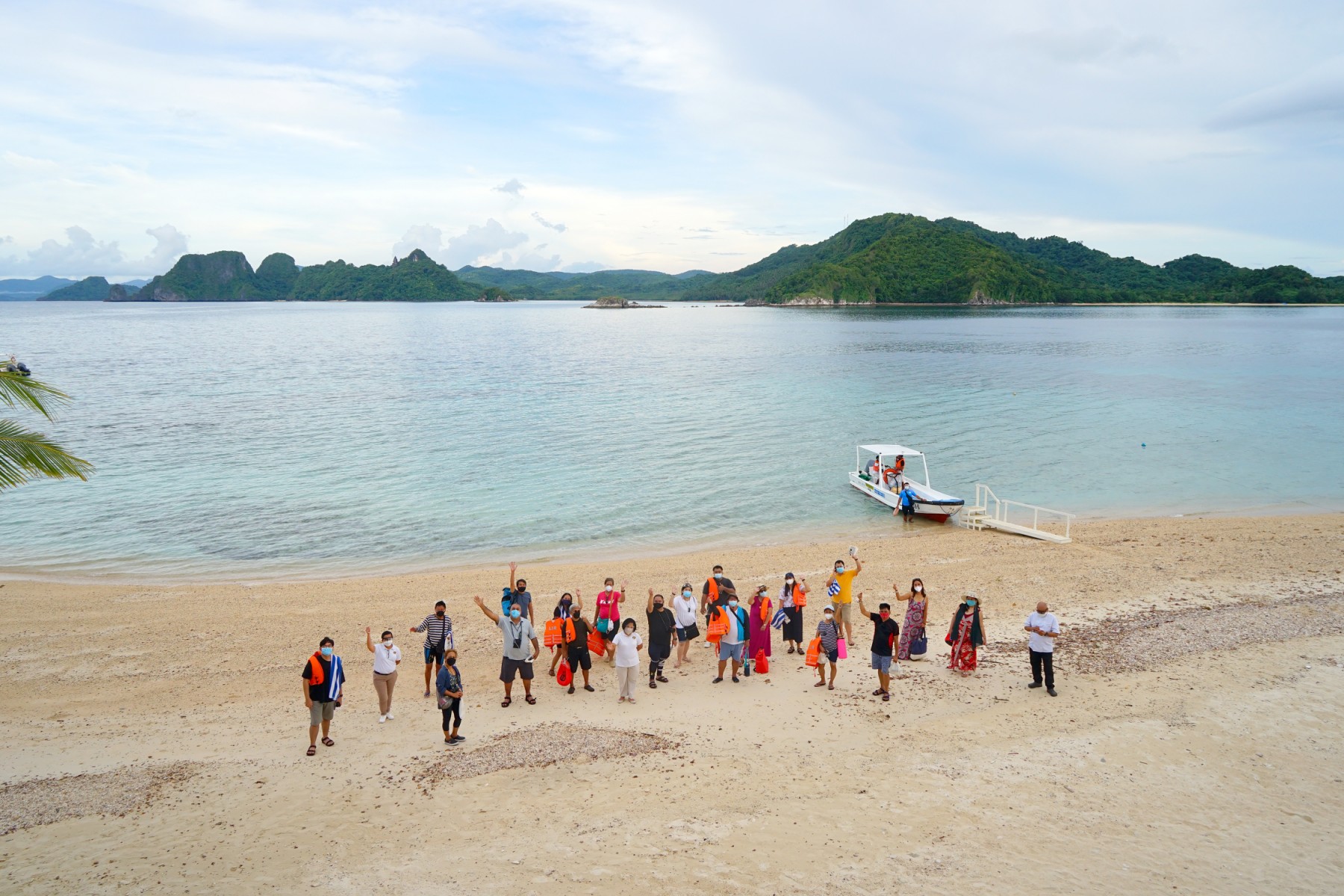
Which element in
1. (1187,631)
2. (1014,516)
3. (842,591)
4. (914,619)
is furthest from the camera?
(1014,516)

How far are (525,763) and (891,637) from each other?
16.8 ft

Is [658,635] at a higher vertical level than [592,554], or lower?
higher

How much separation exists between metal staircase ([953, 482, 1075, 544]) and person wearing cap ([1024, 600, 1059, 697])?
34.1ft

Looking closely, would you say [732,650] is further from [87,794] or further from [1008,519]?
[1008,519]

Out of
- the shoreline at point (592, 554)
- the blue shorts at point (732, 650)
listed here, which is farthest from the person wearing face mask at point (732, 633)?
the shoreline at point (592, 554)

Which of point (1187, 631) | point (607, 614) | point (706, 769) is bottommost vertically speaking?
point (706, 769)

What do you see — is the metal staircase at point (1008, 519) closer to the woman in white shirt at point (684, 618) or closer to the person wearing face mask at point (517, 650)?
the woman in white shirt at point (684, 618)

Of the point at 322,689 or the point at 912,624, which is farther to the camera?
the point at 912,624

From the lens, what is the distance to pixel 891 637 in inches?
409

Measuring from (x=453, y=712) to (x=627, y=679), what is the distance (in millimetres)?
2406

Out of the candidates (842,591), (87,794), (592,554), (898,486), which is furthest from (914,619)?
(898,486)

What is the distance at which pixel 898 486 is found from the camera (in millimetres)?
24828

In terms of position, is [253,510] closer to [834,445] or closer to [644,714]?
[644,714]

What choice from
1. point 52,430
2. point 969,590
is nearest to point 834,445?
point 969,590
